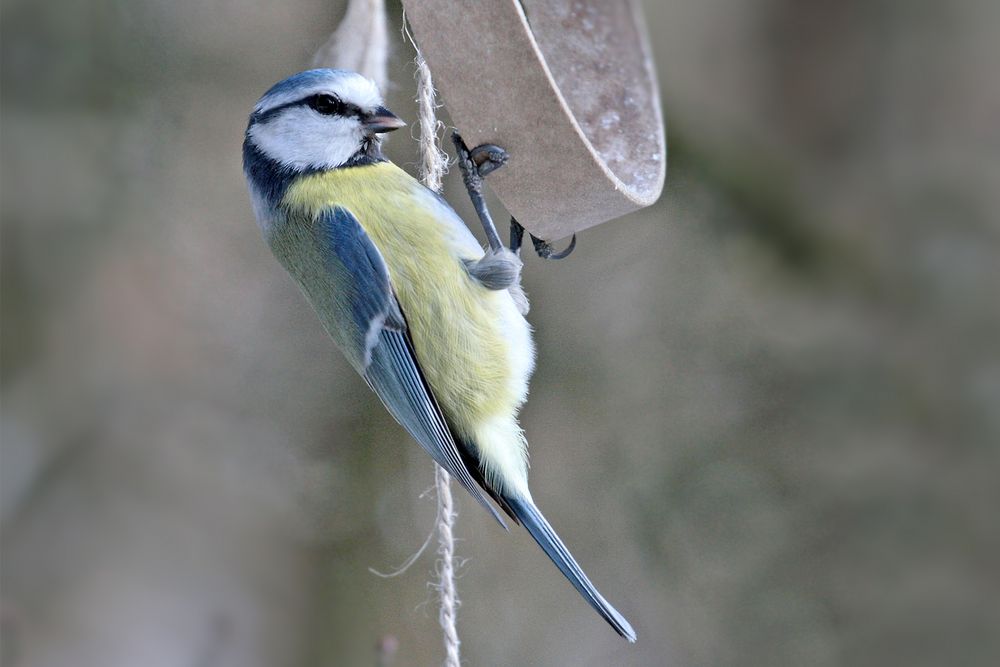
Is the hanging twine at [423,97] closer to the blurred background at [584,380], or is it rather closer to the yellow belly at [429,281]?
the yellow belly at [429,281]

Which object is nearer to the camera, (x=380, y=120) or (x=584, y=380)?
(x=380, y=120)

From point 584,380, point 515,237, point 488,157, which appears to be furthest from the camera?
point 584,380

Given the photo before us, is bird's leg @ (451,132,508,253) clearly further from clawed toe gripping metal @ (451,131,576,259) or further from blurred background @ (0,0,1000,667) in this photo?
blurred background @ (0,0,1000,667)

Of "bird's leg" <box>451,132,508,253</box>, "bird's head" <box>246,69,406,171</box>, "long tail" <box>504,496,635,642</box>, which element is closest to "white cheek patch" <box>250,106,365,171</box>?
"bird's head" <box>246,69,406,171</box>

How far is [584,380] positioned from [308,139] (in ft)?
2.89

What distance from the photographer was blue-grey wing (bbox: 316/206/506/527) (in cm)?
109

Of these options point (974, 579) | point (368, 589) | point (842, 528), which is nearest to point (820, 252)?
point (842, 528)

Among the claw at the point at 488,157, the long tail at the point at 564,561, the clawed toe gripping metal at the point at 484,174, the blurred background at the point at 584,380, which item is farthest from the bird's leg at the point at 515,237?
the blurred background at the point at 584,380

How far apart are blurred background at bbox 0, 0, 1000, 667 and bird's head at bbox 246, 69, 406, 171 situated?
0.54 m

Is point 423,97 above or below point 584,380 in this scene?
above

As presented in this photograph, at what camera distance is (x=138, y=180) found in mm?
1741

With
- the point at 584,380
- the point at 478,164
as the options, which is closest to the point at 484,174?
the point at 478,164

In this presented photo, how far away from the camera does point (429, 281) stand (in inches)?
43.7

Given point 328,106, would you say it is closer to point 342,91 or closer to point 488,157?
point 342,91
